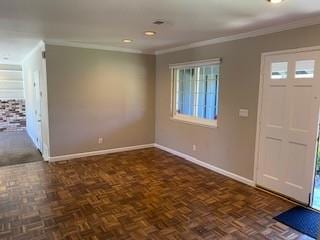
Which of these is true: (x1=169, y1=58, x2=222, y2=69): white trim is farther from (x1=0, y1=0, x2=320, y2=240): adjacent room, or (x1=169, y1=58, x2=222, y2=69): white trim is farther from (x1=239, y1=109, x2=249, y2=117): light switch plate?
(x1=239, y1=109, x2=249, y2=117): light switch plate

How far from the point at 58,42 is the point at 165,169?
314cm

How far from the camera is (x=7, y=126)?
27.5 feet

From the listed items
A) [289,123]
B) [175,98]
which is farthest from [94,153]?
[289,123]

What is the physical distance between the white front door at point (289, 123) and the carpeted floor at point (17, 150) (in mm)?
4387

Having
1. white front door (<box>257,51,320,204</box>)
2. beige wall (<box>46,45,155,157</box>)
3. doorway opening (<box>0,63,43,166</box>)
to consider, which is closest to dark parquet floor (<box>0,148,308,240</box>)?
white front door (<box>257,51,320,204</box>)

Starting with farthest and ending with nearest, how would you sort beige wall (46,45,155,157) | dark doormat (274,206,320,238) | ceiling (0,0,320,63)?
beige wall (46,45,155,157), dark doormat (274,206,320,238), ceiling (0,0,320,63)

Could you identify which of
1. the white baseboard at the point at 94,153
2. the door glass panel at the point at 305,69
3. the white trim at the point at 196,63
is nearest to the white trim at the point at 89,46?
the white trim at the point at 196,63

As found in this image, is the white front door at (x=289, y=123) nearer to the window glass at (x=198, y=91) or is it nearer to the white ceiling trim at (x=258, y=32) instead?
the white ceiling trim at (x=258, y=32)

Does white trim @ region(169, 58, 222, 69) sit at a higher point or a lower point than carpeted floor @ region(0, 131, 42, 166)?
higher

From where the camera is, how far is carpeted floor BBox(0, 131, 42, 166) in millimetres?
5016

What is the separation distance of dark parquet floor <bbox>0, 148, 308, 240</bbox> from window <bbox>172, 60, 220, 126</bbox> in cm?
106

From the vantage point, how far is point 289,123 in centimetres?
326

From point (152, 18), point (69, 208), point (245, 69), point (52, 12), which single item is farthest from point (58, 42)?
point (245, 69)

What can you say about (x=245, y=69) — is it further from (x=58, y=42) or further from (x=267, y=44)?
(x=58, y=42)
